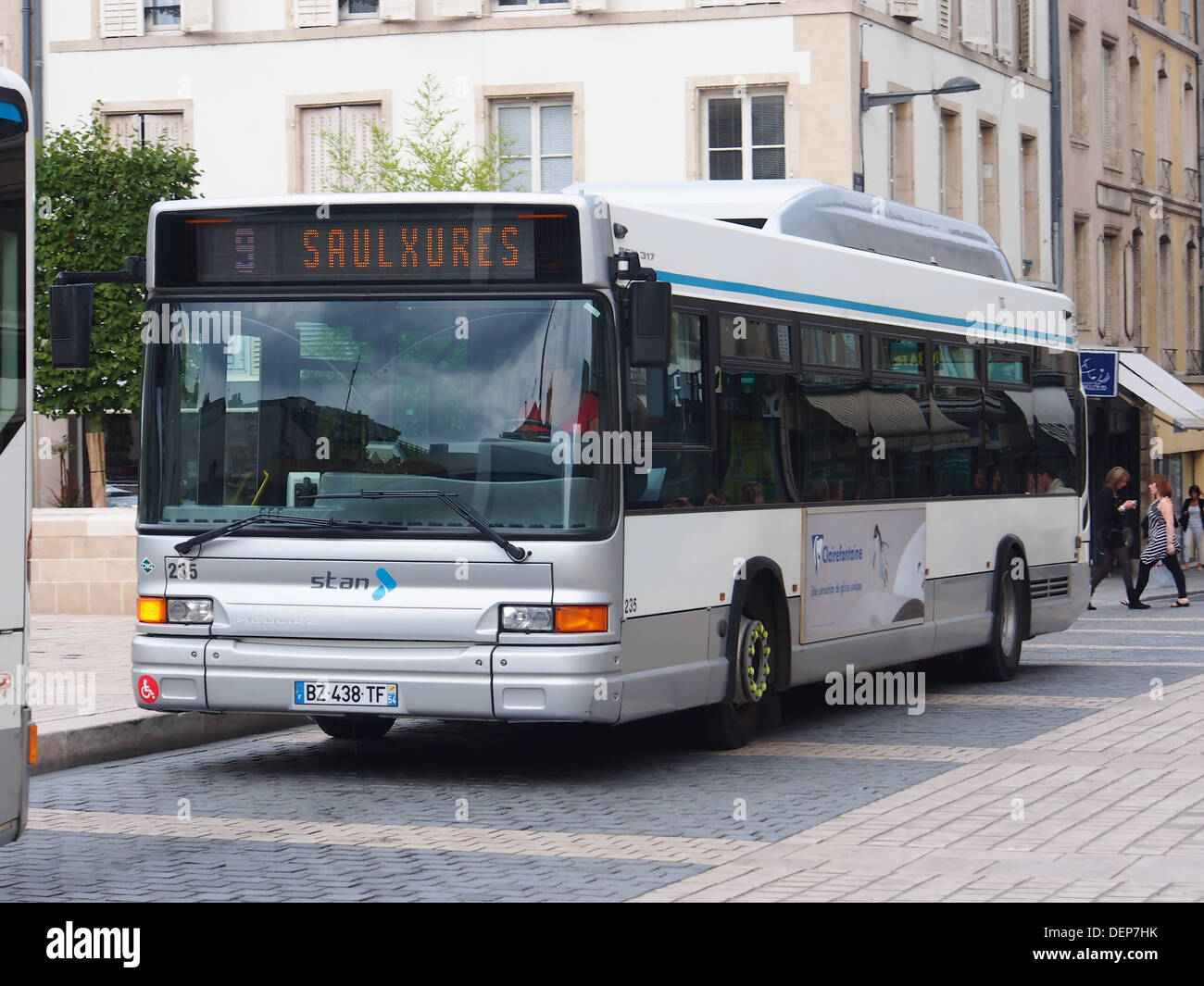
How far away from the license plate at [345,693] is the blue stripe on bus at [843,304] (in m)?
2.48

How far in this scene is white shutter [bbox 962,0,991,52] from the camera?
120ft

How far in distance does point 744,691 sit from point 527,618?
2.08 m

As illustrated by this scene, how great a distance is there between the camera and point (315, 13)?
Result: 34406 mm

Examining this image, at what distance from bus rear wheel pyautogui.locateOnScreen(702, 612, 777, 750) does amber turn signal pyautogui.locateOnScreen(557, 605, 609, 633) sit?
159cm

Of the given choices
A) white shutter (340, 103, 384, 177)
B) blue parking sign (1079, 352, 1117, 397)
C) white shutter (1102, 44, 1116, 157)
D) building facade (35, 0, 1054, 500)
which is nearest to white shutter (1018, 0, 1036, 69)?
building facade (35, 0, 1054, 500)

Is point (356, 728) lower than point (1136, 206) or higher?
lower

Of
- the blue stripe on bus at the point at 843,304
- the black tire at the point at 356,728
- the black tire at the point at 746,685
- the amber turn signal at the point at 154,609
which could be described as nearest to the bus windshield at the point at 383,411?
the amber turn signal at the point at 154,609

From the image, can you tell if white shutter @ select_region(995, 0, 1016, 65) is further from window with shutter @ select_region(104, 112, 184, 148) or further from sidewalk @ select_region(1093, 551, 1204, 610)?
window with shutter @ select_region(104, 112, 184, 148)

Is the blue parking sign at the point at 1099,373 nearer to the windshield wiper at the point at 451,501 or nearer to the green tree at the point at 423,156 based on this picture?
the green tree at the point at 423,156

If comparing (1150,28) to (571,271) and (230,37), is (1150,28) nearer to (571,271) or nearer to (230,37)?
(230,37)

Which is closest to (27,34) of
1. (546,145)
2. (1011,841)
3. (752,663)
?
(546,145)

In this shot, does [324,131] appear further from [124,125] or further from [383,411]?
[383,411]

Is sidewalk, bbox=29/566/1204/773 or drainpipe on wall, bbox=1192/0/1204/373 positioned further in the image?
drainpipe on wall, bbox=1192/0/1204/373
